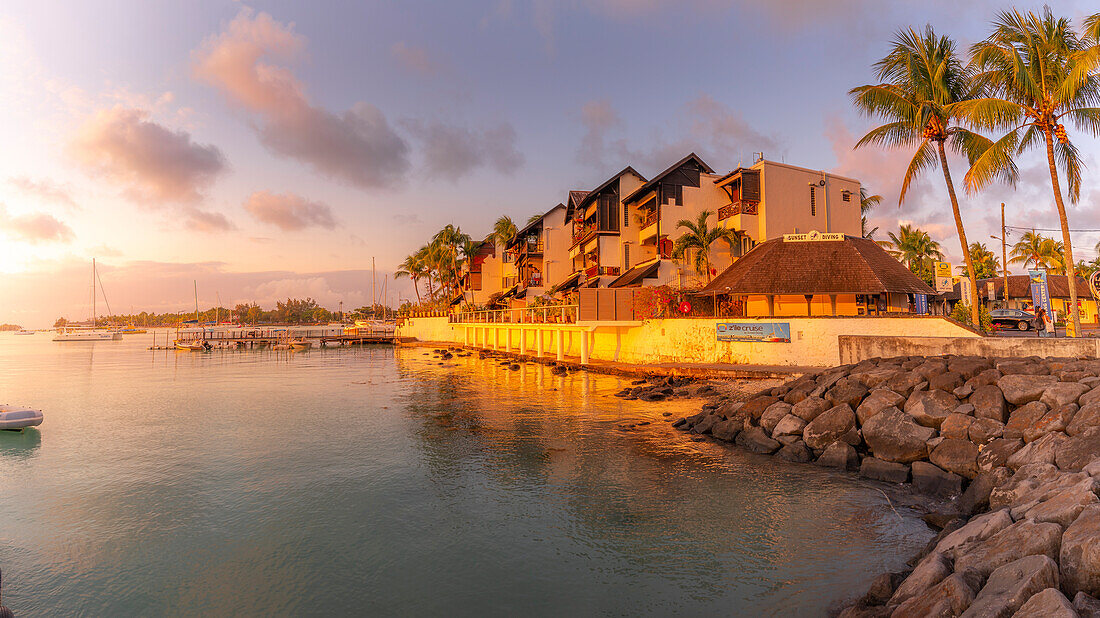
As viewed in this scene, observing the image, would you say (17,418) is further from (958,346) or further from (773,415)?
(958,346)

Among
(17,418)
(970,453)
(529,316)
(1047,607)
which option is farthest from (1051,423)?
(529,316)

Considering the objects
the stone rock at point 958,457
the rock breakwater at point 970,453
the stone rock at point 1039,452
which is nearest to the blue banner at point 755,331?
the rock breakwater at point 970,453

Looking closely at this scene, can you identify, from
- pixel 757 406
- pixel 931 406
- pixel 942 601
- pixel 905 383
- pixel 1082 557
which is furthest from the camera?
pixel 757 406

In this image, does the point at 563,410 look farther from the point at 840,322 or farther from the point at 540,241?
the point at 540,241

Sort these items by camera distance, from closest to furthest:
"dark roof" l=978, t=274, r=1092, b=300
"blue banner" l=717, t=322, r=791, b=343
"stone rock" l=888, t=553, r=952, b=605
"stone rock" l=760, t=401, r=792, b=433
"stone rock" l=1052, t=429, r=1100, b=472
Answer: "stone rock" l=888, t=553, r=952, b=605 < "stone rock" l=1052, t=429, r=1100, b=472 < "stone rock" l=760, t=401, r=792, b=433 < "blue banner" l=717, t=322, r=791, b=343 < "dark roof" l=978, t=274, r=1092, b=300

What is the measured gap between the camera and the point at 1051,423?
10992 millimetres

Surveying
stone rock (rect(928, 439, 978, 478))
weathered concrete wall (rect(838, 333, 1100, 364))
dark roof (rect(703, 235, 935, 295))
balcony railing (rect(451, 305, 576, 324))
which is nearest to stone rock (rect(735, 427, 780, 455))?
stone rock (rect(928, 439, 978, 478))

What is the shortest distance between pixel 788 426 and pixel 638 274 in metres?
23.3

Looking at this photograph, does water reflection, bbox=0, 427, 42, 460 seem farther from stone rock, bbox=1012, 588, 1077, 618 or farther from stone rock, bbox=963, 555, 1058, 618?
stone rock, bbox=1012, 588, 1077, 618

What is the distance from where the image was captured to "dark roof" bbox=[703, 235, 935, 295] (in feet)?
92.3

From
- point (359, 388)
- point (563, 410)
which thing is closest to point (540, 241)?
point (359, 388)

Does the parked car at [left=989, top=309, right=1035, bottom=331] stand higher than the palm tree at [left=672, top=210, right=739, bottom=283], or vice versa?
the palm tree at [left=672, top=210, right=739, bottom=283]

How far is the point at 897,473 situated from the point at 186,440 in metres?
23.1

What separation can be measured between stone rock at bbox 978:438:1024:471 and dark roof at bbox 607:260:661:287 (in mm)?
26472
